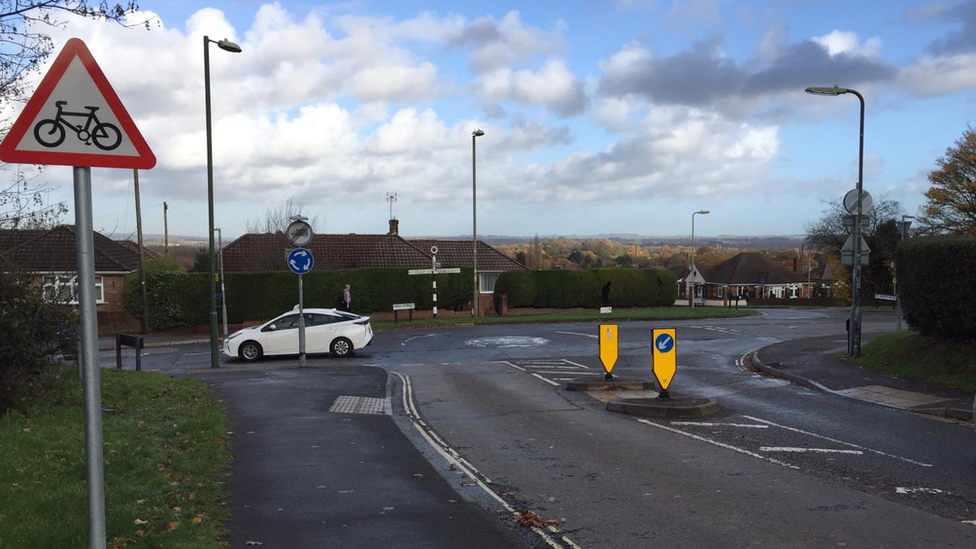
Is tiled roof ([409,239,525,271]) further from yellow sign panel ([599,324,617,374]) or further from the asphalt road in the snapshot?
yellow sign panel ([599,324,617,374])

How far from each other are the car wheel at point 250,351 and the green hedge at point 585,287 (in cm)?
2259

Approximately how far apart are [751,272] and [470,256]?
193 feet

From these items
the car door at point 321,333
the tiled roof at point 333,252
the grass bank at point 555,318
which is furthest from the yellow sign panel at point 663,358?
the tiled roof at point 333,252

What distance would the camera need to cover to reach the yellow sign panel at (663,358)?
1338cm

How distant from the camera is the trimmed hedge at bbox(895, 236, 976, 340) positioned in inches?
598

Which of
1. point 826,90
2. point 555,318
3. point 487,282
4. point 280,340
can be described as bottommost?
point 555,318

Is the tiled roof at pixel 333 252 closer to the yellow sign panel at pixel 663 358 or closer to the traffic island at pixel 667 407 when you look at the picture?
the yellow sign panel at pixel 663 358

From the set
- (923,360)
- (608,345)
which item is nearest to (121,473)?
(608,345)

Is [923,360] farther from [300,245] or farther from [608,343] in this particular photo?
[300,245]

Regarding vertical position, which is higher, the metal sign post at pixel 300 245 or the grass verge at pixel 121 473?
the metal sign post at pixel 300 245

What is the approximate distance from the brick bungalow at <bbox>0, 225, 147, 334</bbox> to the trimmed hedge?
15.1 m

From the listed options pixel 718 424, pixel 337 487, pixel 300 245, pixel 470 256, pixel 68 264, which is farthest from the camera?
pixel 470 256

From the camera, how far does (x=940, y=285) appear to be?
16.0 meters

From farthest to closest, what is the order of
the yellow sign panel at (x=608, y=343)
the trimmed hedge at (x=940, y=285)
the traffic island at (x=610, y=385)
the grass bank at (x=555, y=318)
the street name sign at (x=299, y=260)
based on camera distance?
the grass bank at (x=555, y=318)
the street name sign at (x=299, y=260)
the yellow sign panel at (x=608, y=343)
the traffic island at (x=610, y=385)
the trimmed hedge at (x=940, y=285)
